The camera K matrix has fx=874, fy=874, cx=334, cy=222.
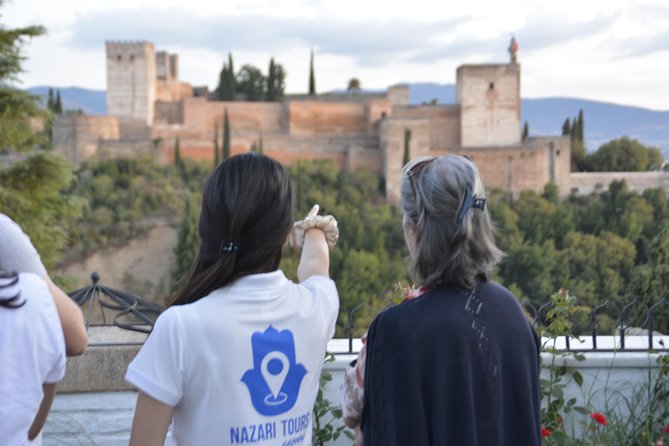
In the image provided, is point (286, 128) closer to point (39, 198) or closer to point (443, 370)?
point (39, 198)

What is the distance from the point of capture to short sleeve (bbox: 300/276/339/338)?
184cm

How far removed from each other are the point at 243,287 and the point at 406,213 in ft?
1.26

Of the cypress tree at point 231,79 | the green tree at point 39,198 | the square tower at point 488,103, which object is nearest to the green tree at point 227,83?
the cypress tree at point 231,79

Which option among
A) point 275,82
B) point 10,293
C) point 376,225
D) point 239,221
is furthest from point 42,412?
point 275,82

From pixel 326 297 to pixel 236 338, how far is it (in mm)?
256

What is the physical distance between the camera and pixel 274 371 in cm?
173

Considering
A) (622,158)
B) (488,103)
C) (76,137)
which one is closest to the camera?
(76,137)

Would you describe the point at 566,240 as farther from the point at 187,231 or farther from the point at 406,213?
the point at 406,213

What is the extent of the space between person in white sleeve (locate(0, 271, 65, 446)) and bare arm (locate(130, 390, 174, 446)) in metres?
0.23

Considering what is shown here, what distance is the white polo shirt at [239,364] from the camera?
1.64 meters

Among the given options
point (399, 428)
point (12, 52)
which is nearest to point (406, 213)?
point (399, 428)

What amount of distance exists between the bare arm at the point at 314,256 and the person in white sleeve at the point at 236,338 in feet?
0.54

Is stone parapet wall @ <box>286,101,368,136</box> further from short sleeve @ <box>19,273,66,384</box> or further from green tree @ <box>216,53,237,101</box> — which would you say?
short sleeve @ <box>19,273,66,384</box>

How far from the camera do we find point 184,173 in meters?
31.1
